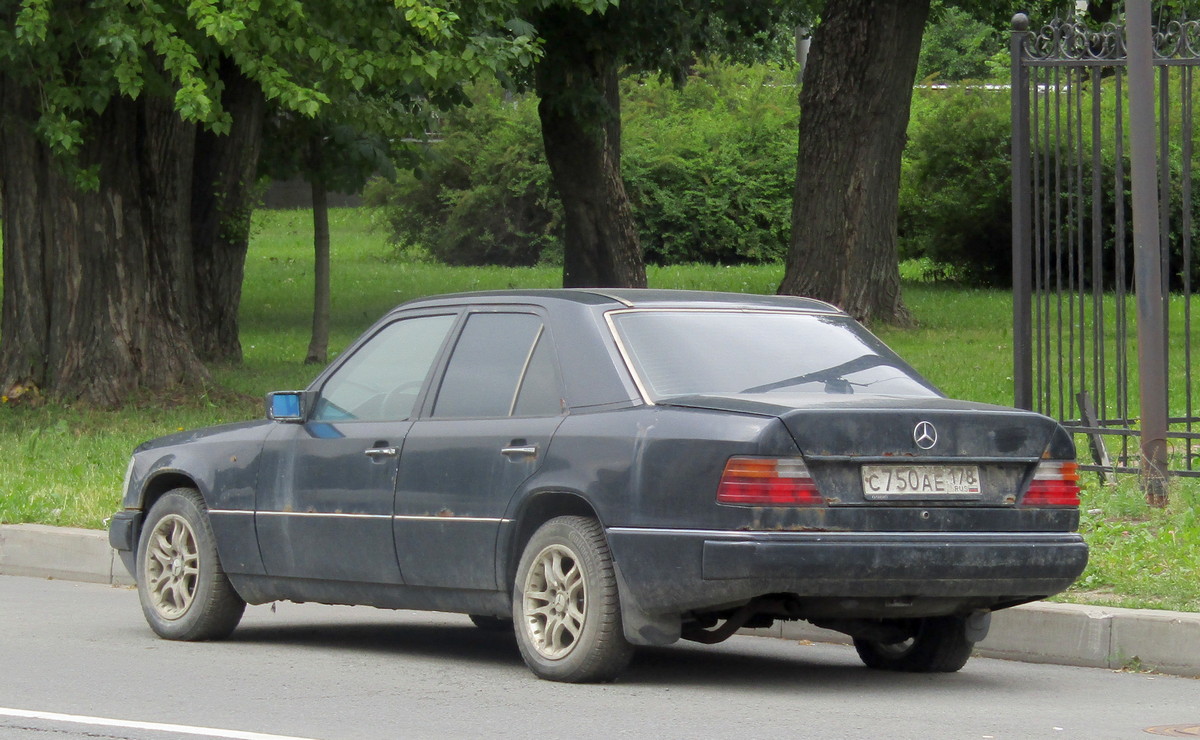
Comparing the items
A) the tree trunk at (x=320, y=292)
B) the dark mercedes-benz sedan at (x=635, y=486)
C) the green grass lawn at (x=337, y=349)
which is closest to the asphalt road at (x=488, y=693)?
the dark mercedes-benz sedan at (x=635, y=486)

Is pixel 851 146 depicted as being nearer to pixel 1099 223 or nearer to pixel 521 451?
pixel 1099 223

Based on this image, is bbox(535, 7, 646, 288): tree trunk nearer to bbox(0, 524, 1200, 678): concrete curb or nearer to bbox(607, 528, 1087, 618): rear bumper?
bbox(0, 524, 1200, 678): concrete curb

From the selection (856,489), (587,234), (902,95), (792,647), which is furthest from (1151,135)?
(587,234)

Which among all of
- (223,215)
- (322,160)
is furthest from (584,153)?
(223,215)

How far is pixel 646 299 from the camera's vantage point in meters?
7.62

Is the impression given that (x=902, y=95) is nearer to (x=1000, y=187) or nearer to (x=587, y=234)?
(x=587, y=234)

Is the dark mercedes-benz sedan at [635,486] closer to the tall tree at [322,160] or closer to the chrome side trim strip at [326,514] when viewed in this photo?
the chrome side trim strip at [326,514]

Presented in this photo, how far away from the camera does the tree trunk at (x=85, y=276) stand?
1731 centimetres

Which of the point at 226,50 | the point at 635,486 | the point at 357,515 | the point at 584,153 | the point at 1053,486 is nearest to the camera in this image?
the point at 635,486

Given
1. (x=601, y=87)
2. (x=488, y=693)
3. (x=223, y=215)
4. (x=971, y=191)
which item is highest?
→ (x=601, y=87)

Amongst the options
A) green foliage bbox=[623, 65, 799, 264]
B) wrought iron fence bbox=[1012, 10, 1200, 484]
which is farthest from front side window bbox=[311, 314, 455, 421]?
green foliage bbox=[623, 65, 799, 264]

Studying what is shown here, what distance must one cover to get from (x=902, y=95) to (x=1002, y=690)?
16240mm

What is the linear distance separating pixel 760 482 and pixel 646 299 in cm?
129

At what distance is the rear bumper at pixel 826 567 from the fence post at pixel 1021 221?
461cm
